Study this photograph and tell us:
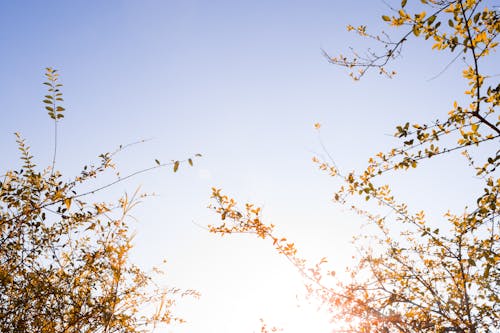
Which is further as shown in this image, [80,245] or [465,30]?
[80,245]

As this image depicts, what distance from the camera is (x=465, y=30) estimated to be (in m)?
2.56

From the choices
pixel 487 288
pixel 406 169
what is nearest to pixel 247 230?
pixel 406 169

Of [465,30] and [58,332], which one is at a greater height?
[465,30]

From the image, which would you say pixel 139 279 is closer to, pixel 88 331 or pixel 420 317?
pixel 88 331

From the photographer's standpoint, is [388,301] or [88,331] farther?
[388,301]

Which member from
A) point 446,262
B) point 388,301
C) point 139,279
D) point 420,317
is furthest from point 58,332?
point 446,262

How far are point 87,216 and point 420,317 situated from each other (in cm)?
609

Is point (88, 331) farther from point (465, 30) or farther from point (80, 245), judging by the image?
point (465, 30)

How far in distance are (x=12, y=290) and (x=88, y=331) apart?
3.64 feet

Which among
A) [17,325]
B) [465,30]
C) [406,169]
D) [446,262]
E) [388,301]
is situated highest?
[465,30]

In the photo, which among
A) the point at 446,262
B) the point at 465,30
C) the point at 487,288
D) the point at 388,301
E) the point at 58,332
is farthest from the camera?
the point at 487,288

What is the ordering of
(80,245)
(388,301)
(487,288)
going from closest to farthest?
(388,301), (80,245), (487,288)

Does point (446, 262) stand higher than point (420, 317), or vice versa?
point (446, 262)

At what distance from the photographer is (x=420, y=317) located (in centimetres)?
527
